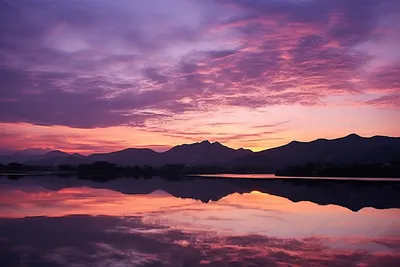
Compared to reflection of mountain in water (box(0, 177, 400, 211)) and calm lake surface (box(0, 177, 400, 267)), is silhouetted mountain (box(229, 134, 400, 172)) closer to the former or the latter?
reflection of mountain in water (box(0, 177, 400, 211))

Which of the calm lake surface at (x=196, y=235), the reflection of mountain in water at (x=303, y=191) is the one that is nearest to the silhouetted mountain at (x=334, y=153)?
the reflection of mountain in water at (x=303, y=191)

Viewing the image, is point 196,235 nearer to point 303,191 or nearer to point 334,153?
point 303,191

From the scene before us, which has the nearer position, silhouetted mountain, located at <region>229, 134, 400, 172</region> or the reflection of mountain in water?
the reflection of mountain in water

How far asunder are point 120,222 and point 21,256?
7136 mm

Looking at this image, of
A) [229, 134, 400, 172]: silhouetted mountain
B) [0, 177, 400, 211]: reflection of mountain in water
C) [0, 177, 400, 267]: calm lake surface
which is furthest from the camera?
[229, 134, 400, 172]: silhouetted mountain

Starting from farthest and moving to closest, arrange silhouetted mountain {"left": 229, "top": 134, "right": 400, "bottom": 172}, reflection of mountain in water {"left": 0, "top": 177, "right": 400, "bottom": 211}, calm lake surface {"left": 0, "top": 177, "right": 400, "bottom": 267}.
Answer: silhouetted mountain {"left": 229, "top": 134, "right": 400, "bottom": 172} → reflection of mountain in water {"left": 0, "top": 177, "right": 400, "bottom": 211} → calm lake surface {"left": 0, "top": 177, "right": 400, "bottom": 267}

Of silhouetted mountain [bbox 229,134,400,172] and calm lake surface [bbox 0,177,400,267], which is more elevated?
silhouetted mountain [bbox 229,134,400,172]

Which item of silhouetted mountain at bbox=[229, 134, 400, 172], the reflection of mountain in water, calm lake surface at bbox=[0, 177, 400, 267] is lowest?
calm lake surface at bbox=[0, 177, 400, 267]

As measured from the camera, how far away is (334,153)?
570ft

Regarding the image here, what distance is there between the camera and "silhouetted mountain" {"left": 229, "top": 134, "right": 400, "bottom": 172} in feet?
524

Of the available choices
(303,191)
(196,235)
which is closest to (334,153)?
(303,191)

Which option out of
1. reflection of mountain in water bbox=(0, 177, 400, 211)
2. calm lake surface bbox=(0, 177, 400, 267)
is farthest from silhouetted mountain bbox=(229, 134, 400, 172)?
calm lake surface bbox=(0, 177, 400, 267)

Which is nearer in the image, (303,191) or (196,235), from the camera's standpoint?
(196,235)

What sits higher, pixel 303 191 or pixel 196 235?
pixel 303 191
